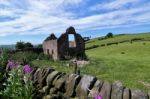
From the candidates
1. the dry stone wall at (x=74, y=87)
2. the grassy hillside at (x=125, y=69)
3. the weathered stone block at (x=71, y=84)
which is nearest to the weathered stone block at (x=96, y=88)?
the dry stone wall at (x=74, y=87)

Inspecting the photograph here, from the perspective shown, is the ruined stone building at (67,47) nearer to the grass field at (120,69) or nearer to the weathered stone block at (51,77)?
the grass field at (120,69)

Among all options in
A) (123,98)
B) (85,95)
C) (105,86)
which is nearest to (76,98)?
(85,95)

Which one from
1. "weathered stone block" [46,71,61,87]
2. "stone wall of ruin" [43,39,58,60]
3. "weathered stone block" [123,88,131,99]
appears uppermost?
"stone wall of ruin" [43,39,58,60]

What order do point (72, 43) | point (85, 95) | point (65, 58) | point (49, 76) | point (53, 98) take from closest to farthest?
point (85, 95), point (53, 98), point (49, 76), point (65, 58), point (72, 43)

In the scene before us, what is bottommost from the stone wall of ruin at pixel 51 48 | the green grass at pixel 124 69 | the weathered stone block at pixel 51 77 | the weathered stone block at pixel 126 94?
the green grass at pixel 124 69

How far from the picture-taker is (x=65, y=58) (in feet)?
176

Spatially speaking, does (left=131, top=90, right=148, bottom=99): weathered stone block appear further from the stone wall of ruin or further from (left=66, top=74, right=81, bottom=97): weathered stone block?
the stone wall of ruin

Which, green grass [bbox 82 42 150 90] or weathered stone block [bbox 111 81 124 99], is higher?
weathered stone block [bbox 111 81 124 99]

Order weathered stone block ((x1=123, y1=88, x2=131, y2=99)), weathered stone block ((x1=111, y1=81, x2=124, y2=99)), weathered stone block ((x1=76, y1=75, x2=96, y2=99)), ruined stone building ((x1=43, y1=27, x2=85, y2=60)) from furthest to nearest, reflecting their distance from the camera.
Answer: ruined stone building ((x1=43, y1=27, x2=85, y2=60)) → weathered stone block ((x1=76, y1=75, x2=96, y2=99)) → weathered stone block ((x1=111, y1=81, x2=124, y2=99)) → weathered stone block ((x1=123, y1=88, x2=131, y2=99))

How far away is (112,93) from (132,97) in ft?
2.23

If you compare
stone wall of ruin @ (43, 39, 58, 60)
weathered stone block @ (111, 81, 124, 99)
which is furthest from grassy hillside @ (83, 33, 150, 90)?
weathered stone block @ (111, 81, 124, 99)

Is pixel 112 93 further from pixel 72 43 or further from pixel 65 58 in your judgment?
pixel 72 43

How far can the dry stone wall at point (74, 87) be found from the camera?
8.84 m

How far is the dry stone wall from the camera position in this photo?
884 centimetres
